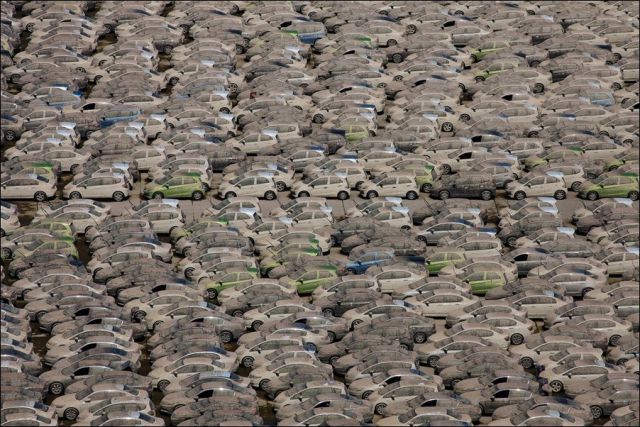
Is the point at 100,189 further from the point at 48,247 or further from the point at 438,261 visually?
the point at 438,261

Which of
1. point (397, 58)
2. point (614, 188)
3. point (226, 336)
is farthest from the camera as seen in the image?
point (397, 58)

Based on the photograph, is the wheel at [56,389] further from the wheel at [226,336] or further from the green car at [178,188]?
the green car at [178,188]

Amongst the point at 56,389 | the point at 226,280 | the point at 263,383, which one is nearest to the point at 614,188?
the point at 226,280

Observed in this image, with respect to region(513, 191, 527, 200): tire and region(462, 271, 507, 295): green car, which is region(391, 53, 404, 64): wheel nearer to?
region(513, 191, 527, 200): tire

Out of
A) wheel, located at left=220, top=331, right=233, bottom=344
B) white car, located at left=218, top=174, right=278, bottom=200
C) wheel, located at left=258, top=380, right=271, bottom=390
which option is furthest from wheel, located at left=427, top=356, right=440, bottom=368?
Answer: white car, located at left=218, top=174, right=278, bottom=200

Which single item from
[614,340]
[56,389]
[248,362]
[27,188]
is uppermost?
[27,188]

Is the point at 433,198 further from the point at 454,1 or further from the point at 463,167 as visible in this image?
the point at 454,1
